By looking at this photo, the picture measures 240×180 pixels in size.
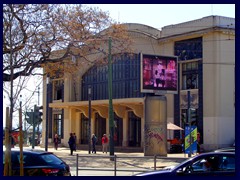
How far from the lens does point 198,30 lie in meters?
38.9

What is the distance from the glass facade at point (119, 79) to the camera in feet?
145

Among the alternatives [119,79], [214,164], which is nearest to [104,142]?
[119,79]

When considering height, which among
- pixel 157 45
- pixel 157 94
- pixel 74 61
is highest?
pixel 157 45

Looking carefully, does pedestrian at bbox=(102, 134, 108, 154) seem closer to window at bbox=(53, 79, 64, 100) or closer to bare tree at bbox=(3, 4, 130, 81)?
bare tree at bbox=(3, 4, 130, 81)

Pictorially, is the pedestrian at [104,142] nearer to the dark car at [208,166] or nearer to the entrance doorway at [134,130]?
the entrance doorway at [134,130]

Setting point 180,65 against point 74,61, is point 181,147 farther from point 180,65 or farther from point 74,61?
point 74,61

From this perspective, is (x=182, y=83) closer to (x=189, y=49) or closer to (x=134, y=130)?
(x=189, y=49)

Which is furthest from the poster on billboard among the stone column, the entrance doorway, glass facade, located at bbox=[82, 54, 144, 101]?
the entrance doorway

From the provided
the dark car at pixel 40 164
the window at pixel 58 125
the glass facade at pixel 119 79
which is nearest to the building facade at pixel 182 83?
the glass facade at pixel 119 79

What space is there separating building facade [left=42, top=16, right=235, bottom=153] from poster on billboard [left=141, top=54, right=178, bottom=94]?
137 centimetres

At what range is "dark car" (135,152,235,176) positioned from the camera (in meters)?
11.3

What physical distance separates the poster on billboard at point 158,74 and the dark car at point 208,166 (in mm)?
18831

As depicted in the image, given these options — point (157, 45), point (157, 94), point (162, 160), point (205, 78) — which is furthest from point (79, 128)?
point (162, 160)

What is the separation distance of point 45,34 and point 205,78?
17.6m
